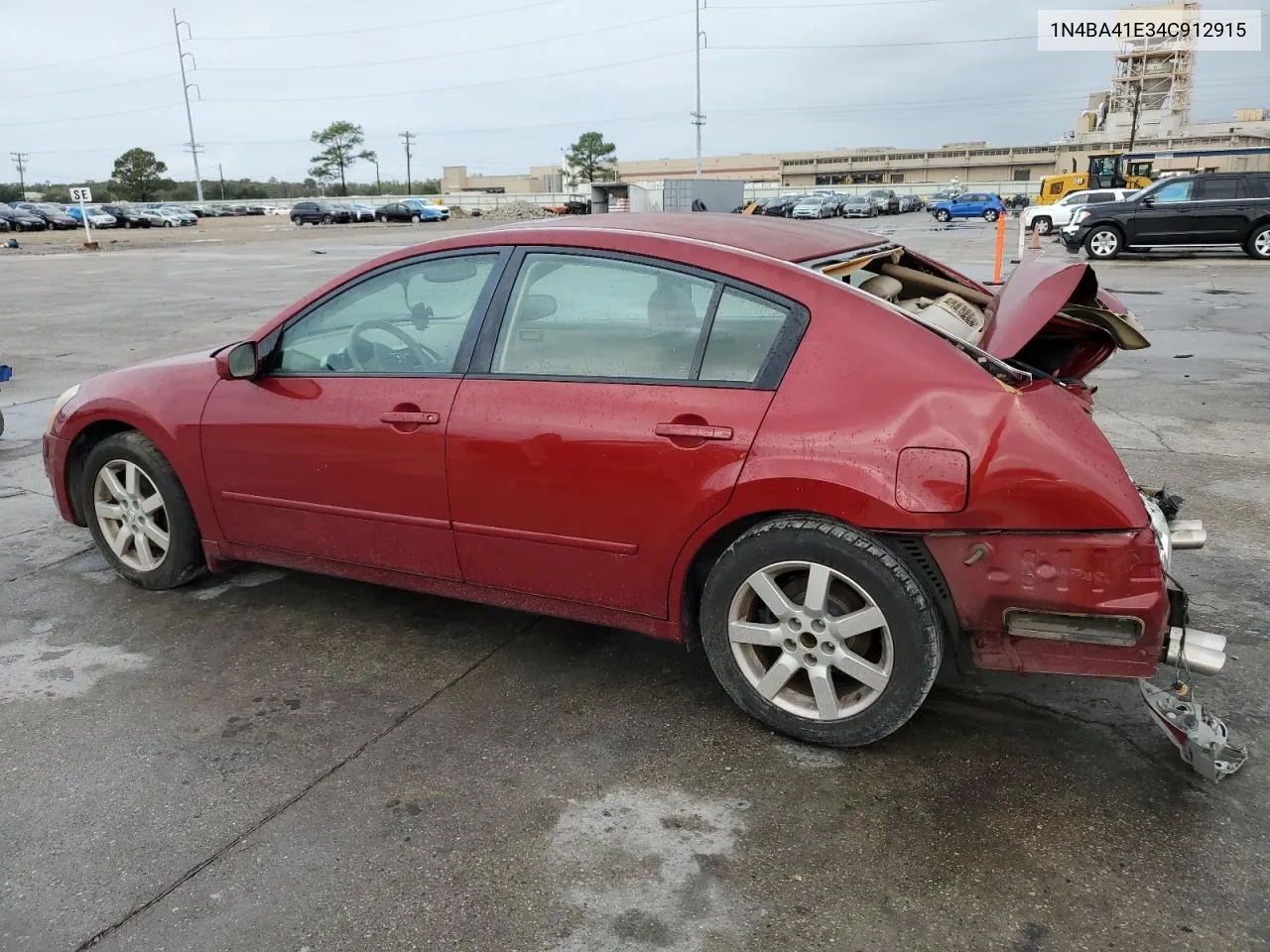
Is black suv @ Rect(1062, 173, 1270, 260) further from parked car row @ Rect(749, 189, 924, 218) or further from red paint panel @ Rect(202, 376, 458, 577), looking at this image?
parked car row @ Rect(749, 189, 924, 218)

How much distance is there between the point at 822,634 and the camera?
2.88 metres

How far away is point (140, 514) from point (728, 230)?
286 cm

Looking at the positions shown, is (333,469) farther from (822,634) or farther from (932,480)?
(932,480)

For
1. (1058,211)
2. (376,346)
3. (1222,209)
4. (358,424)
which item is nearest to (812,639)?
(358,424)

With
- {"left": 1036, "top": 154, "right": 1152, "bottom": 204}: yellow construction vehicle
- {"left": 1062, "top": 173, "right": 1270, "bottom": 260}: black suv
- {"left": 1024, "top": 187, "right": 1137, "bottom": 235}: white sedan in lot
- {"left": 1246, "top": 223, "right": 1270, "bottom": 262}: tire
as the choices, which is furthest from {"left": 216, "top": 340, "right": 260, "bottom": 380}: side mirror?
{"left": 1036, "top": 154, "right": 1152, "bottom": 204}: yellow construction vehicle

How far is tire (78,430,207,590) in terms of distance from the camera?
13.6 feet

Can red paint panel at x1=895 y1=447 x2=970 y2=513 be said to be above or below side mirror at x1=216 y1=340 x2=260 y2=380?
below

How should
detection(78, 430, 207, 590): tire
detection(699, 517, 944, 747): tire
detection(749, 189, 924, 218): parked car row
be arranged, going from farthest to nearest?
detection(749, 189, 924, 218): parked car row
detection(78, 430, 207, 590): tire
detection(699, 517, 944, 747): tire

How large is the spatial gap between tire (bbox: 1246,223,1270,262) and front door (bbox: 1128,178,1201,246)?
992mm

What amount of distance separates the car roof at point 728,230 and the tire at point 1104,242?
2011 centimetres

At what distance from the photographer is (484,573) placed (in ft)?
11.3

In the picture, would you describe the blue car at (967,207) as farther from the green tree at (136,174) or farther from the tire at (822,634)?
the green tree at (136,174)

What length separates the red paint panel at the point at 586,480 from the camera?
9.70 ft

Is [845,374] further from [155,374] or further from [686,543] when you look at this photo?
[155,374]
